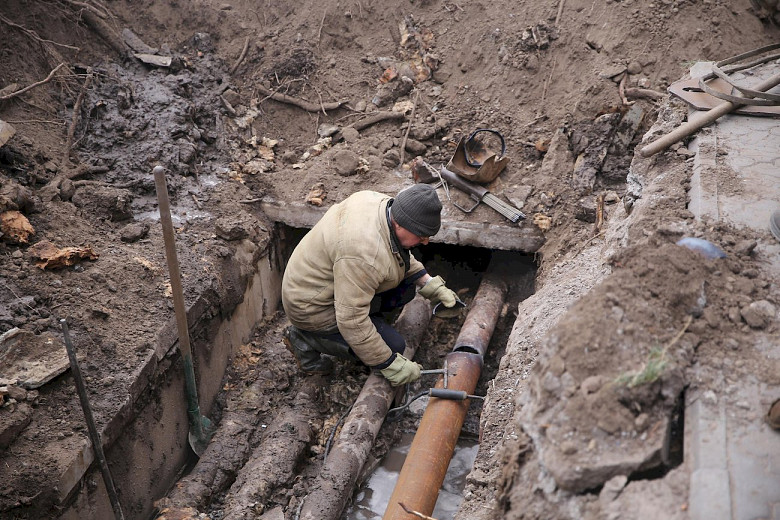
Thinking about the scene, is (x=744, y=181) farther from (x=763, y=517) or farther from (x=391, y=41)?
(x=391, y=41)

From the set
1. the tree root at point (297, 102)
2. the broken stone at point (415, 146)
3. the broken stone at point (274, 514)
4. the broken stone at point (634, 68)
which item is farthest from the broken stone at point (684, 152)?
the tree root at point (297, 102)

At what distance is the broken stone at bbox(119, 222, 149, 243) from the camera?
4642mm

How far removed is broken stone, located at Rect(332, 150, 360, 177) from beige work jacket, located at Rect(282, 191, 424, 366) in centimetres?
173

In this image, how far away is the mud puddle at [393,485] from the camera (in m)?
3.92

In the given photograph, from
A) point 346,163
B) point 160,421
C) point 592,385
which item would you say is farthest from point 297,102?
point 592,385

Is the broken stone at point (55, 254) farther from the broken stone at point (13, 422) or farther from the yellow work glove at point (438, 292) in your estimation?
the yellow work glove at point (438, 292)

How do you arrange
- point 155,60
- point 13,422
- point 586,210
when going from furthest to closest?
point 155,60 < point 586,210 < point 13,422

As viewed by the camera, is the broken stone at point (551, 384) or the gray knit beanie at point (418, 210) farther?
the gray knit beanie at point (418, 210)

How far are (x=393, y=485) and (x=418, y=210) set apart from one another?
6.46 feet

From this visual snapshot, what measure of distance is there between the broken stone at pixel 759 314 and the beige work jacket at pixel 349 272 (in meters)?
2.05

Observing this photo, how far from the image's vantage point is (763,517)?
166 centimetres

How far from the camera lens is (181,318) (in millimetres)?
3666

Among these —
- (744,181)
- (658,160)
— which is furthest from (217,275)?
(744,181)

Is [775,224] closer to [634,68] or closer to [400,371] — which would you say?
[400,371]
